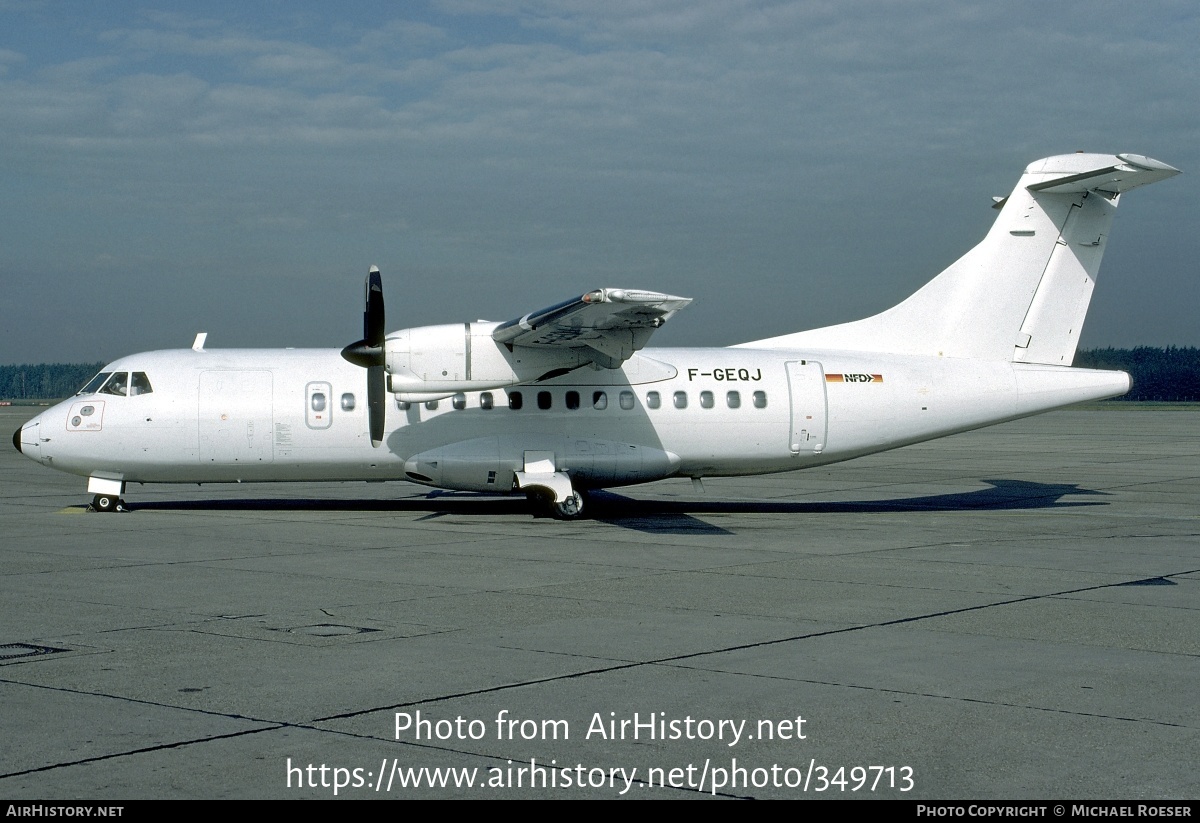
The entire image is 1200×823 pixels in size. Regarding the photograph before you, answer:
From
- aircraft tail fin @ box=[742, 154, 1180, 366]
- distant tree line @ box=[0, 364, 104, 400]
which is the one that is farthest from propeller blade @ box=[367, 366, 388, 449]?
distant tree line @ box=[0, 364, 104, 400]

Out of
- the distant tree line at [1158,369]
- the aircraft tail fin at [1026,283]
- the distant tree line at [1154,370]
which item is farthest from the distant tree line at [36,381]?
the aircraft tail fin at [1026,283]

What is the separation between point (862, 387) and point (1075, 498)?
20.2 ft

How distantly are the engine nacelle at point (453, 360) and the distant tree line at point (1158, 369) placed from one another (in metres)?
111

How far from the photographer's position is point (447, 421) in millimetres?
20312

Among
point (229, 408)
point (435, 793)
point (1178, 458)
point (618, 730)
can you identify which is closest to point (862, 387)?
point (229, 408)

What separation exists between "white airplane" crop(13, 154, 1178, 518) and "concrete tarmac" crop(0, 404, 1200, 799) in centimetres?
151

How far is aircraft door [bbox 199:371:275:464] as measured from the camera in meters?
20.2

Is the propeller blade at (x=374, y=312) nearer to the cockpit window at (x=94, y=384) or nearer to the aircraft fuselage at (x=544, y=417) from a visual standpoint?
the aircraft fuselage at (x=544, y=417)

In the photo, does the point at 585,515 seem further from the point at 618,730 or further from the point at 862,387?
the point at 618,730

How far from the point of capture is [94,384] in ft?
68.2

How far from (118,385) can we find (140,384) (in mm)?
400

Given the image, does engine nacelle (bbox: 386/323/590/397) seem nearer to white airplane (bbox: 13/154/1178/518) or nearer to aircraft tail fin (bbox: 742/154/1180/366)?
white airplane (bbox: 13/154/1178/518)

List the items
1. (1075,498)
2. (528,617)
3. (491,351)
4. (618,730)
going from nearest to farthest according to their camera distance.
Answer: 1. (618,730)
2. (528,617)
3. (491,351)
4. (1075,498)

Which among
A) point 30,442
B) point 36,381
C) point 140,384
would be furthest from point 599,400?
point 36,381
